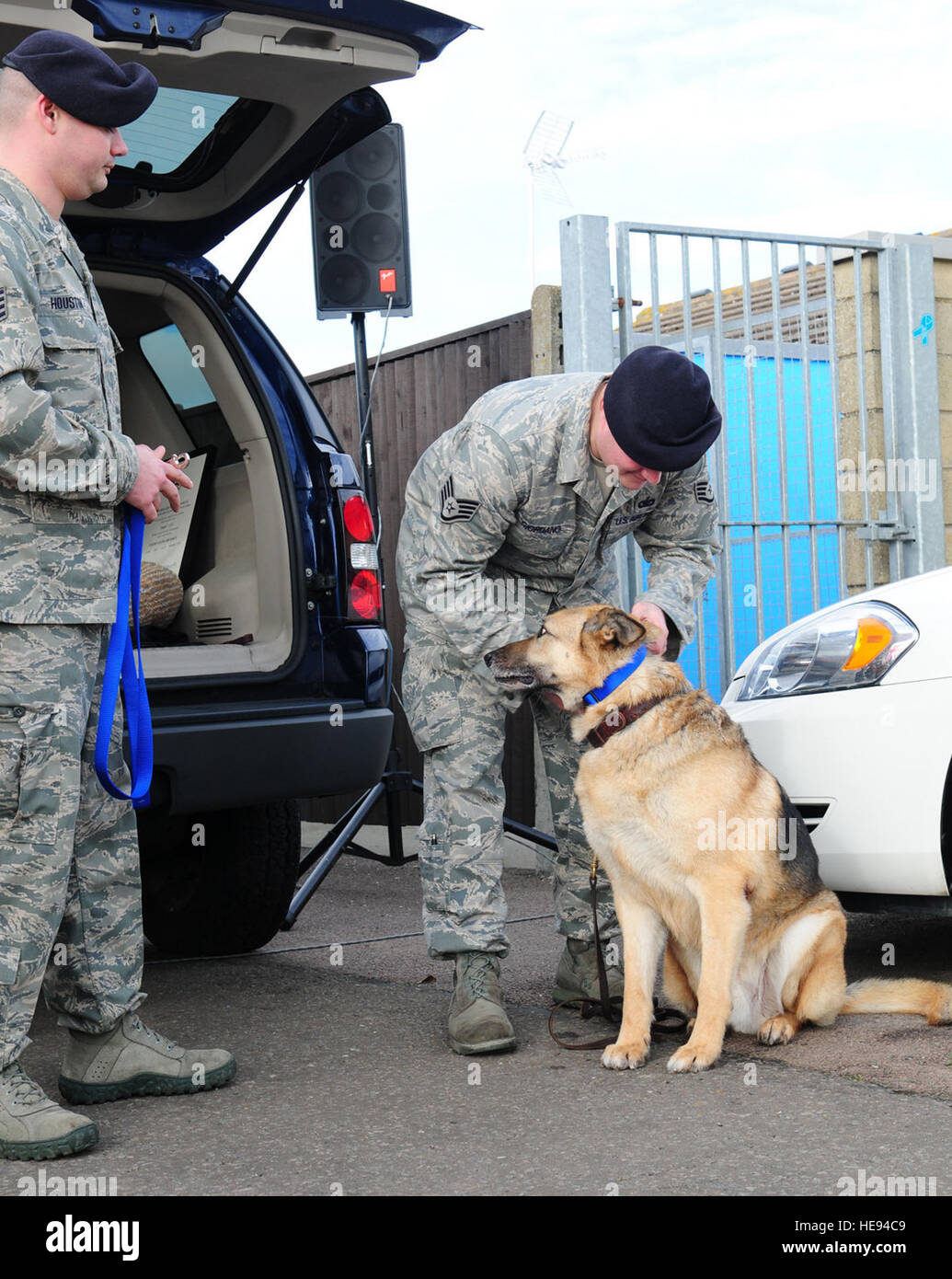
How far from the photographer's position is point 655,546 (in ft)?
12.6

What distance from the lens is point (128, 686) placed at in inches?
113

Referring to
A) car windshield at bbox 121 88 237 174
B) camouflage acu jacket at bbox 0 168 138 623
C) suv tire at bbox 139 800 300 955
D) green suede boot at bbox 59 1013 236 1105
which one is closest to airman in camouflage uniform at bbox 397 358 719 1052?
green suede boot at bbox 59 1013 236 1105

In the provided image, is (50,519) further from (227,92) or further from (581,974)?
(581,974)

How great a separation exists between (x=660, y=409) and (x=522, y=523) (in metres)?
0.50

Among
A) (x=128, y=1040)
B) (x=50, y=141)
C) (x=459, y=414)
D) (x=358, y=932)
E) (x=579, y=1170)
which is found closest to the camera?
(x=579, y=1170)

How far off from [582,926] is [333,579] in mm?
1172

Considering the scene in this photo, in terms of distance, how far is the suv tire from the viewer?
4.13m

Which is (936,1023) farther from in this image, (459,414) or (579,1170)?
(459,414)

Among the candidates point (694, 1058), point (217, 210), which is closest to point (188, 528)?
point (217, 210)

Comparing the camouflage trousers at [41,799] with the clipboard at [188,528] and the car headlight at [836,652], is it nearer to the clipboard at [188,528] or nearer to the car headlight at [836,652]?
the clipboard at [188,528]

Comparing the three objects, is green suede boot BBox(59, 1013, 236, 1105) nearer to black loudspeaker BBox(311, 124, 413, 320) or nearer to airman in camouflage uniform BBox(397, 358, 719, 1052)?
airman in camouflage uniform BBox(397, 358, 719, 1052)

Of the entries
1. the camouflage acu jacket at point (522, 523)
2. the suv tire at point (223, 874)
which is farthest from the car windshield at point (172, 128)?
the suv tire at point (223, 874)

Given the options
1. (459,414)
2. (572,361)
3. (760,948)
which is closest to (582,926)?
(760,948)

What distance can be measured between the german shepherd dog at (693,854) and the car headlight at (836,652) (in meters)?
0.37
